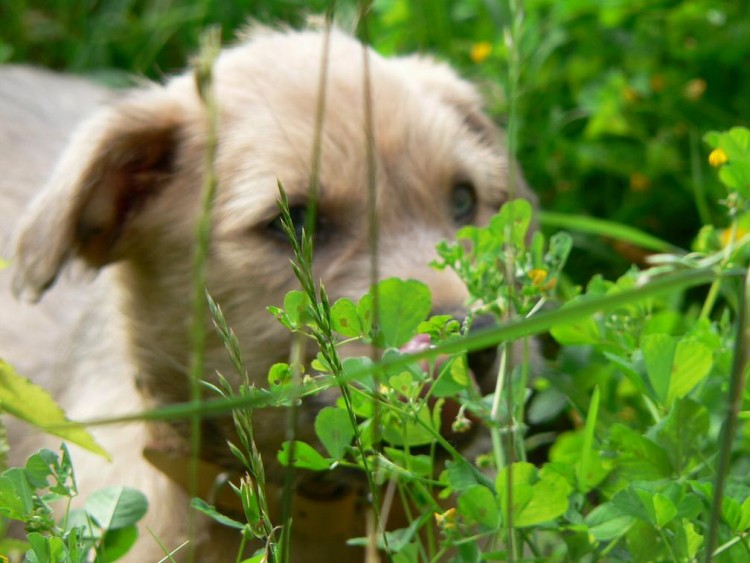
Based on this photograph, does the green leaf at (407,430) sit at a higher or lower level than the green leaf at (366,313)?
lower

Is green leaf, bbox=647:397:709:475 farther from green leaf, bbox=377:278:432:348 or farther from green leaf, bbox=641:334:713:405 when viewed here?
green leaf, bbox=377:278:432:348

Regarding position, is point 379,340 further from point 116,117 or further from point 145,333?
point 116,117

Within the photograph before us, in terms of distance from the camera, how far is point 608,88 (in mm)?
2992

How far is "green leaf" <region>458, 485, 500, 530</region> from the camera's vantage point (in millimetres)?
1224

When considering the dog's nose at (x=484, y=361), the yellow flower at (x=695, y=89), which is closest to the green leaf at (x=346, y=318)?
the dog's nose at (x=484, y=361)

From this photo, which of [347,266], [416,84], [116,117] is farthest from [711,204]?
[116,117]

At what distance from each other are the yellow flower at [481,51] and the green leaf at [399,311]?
6.89ft

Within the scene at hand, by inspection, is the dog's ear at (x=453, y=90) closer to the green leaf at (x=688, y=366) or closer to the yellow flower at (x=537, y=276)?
the yellow flower at (x=537, y=276)

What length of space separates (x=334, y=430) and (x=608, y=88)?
1968 millimetres

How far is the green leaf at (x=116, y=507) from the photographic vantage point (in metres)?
1.35

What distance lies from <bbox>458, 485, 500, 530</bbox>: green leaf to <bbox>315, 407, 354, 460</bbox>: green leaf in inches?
5.6

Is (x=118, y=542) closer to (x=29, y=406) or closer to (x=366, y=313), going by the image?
(x=29, y=406)

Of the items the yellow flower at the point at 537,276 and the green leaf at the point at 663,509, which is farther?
the yellow flower at the point at 537,276

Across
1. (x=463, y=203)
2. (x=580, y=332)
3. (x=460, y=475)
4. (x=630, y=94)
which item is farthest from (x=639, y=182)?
(x=460, y=475)
